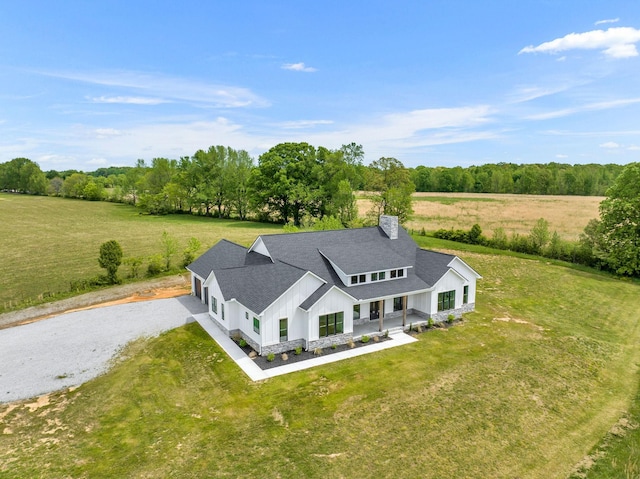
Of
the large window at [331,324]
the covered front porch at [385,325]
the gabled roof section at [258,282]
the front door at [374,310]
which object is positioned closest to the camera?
the gabled roof section at [258,282]

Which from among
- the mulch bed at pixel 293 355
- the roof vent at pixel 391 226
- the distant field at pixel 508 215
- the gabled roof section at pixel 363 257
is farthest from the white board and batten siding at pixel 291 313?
the distant field at pixel 508 215

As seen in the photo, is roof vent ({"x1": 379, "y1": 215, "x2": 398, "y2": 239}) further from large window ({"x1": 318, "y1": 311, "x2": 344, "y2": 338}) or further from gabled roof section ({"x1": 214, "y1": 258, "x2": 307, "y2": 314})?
large window ({"x1": 318, "y1": 311, "x2": 344, "y2": 338})

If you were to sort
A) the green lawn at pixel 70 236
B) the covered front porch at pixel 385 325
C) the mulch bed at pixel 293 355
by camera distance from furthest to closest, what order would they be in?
the green lawn at pixel 70 236, the covered front porch at pixel 385 325, the mulch bed at pixel 293 355

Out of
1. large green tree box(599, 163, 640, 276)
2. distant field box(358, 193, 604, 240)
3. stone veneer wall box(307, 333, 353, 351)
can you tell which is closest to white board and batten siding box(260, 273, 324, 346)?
stone veneer wall box(307, 333, 353, 351)

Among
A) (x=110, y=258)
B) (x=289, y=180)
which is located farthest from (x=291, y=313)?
(x=289, y=180)

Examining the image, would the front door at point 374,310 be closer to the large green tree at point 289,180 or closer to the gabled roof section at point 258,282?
the gabled roof section at point 258,282

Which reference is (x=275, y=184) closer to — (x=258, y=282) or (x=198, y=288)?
(x=198, y=288)
